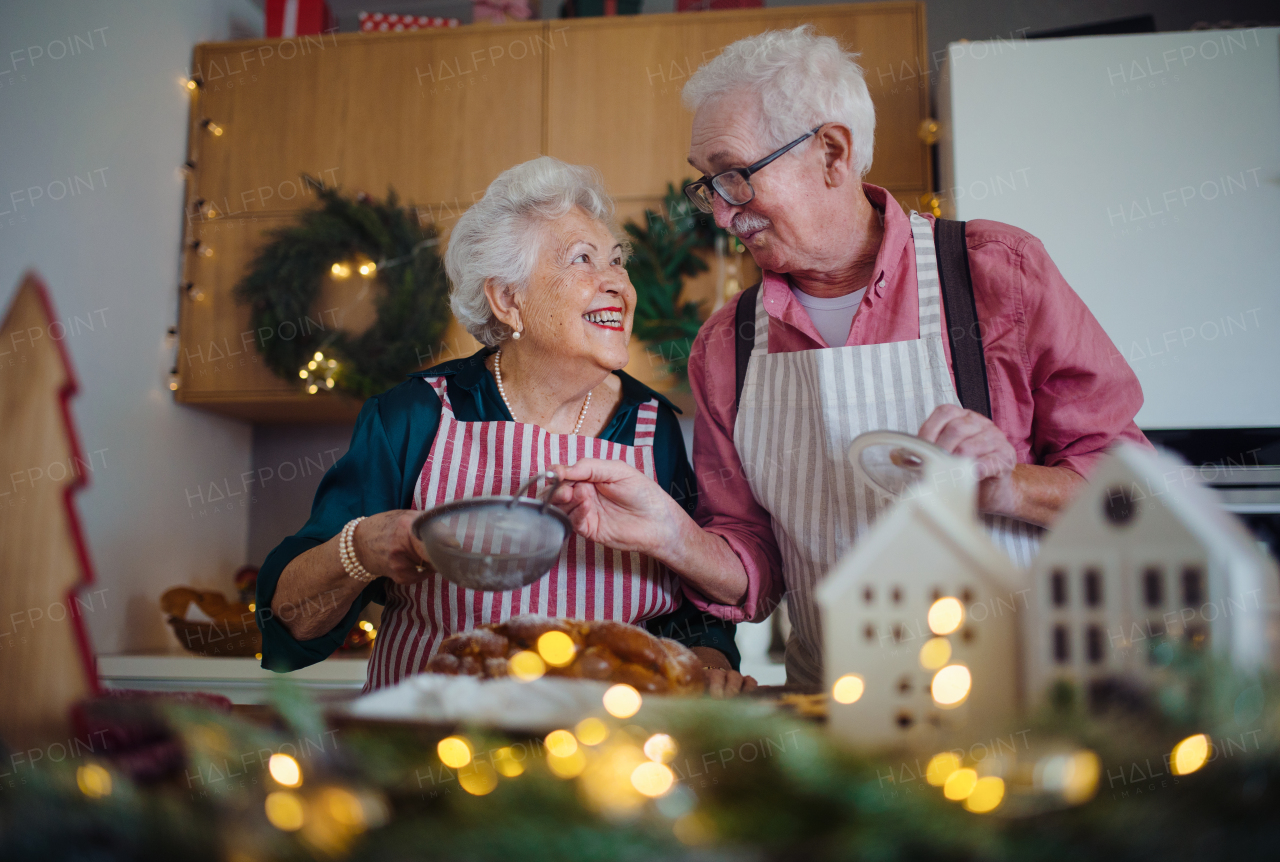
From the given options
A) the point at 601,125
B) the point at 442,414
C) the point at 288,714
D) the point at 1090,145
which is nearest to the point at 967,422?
the point at 288,714

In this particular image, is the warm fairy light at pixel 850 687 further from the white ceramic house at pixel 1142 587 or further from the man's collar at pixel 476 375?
the man's collar at pixel 476 375

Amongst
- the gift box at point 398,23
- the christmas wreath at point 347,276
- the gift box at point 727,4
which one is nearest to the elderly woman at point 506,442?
the christmas wreath at point 347,276

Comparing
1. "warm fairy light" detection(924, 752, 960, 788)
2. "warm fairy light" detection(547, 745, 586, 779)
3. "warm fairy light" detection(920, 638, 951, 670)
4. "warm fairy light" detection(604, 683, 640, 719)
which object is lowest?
"warm fairy light" detection(604, 683, 640, 719)

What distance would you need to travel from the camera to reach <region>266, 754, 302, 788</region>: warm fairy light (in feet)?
1.26

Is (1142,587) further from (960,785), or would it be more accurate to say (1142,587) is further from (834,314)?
(834,314)

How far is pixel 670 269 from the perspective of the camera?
7.68 feet

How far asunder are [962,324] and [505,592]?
71 centimetres

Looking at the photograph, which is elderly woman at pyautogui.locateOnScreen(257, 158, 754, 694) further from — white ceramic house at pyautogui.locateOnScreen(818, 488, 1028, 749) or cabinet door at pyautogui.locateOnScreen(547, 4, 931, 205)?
cabinet door at pyautogui.locateOnScreen(547, 4, 931, 205)

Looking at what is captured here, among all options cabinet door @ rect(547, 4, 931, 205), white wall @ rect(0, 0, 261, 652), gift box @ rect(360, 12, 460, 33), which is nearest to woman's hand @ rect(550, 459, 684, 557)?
white wall @ rect(0, 0, 261, 652)

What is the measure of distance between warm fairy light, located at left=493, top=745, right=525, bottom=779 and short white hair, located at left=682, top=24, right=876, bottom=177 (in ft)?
3.25

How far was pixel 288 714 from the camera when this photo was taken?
1.28 feet

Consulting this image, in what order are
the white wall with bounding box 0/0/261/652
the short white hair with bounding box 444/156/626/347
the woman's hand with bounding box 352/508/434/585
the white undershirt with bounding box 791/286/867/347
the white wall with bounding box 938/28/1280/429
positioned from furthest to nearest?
the white wall with bounding box 938/28/1280/429, the white wall with bounding box 0/0/261/652, the short white hair with bounding box 444/156/626/347, the white undershirt with bounding box 791/286/867/347, the woman's hand with bounding box 352/508/434/585

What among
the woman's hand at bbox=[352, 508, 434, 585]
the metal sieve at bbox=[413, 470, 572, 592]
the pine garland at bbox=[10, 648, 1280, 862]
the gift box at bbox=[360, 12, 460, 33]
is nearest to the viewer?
the pine garland at bbox=[10, 648, 1280, 862]

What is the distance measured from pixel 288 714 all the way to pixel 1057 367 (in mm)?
996
